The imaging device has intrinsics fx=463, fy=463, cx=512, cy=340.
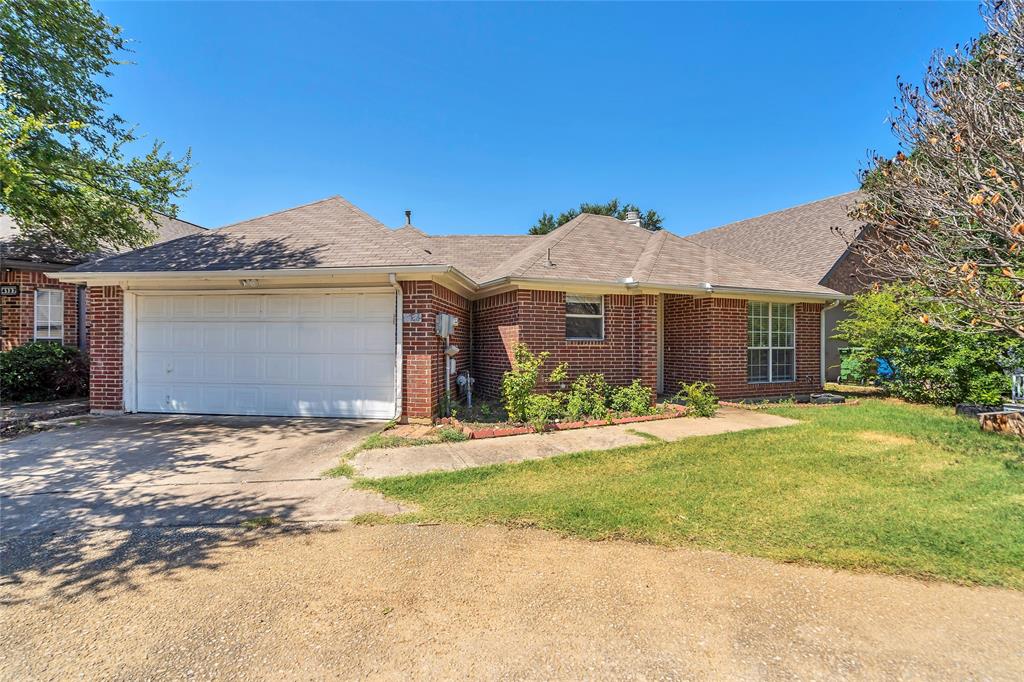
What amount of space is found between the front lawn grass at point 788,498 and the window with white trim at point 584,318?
390 centimetres

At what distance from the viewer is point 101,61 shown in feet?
37.4

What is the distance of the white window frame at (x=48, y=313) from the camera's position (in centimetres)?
1170

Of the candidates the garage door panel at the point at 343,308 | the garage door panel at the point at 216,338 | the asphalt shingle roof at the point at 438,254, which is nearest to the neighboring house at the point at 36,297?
the asphalt shingle roof at the point at 438,254

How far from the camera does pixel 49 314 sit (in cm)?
1191

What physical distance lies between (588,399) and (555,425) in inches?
68.3

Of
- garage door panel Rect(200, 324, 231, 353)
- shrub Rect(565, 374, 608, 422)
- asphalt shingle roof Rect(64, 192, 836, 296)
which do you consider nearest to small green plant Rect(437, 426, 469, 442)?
shrub Rect(565, 374, 608, 422)

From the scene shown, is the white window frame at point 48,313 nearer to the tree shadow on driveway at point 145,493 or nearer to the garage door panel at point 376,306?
the tree shadow on driveway at point 145,493

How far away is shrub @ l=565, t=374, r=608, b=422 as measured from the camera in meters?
8.84

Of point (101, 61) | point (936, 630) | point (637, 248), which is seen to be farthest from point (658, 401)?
point (101, 61)

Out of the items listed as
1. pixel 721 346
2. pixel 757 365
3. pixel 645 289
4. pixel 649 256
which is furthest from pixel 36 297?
pixel 757 365

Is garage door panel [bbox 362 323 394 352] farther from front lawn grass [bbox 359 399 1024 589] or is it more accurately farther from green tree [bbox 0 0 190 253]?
green tree [bbox 0 0 190 253]

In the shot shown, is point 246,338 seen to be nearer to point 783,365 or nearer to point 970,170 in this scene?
point 970,170

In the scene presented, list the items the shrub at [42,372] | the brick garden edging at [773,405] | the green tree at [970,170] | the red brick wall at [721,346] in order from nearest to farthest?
the green tree at [970,170] → the shrub at [42,372] → the brick garden edging at [773,405] → the red brick wall at [721,346]

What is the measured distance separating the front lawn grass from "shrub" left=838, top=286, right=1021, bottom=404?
4.09 meters
